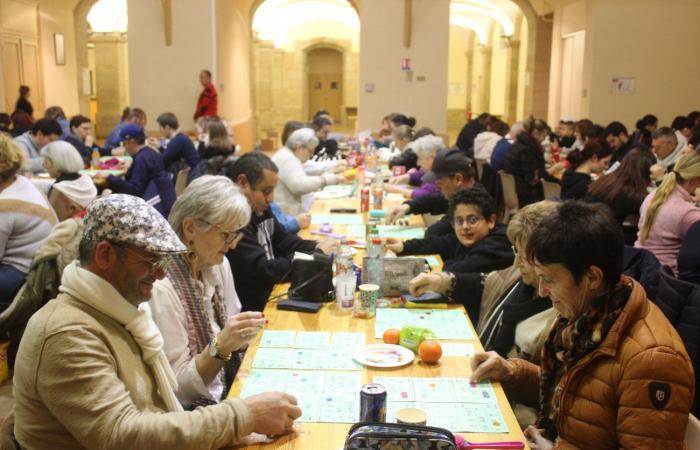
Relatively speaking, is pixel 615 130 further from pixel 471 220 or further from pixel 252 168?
pixel 252 168

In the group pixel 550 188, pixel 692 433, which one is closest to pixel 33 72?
pixel 550 188

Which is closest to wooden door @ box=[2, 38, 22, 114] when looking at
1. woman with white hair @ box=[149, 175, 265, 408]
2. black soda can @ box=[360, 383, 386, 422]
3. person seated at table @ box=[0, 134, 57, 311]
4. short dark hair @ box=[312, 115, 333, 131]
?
short dark hair @ box=[312, 115, 333, 131]

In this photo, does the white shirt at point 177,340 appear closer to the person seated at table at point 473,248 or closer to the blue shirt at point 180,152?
the person seated at table at point 473,248

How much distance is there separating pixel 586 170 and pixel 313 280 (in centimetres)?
495

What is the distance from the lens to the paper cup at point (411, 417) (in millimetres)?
1978

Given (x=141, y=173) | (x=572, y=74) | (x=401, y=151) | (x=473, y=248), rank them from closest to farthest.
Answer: (x=473, y=248), (x=141, y=173), (x=401, y=151), (x=572, y=74)

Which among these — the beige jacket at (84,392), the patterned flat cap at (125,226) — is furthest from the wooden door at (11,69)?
the beige jacket at (84,392)

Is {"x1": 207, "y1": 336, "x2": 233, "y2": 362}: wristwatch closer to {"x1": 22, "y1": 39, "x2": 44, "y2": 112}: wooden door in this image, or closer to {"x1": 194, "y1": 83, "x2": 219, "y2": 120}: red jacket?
{"x1": 194, "y1": 83, "x2": 219, "y2": 120}: red jacket

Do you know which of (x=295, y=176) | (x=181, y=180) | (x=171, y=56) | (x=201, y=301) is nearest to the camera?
(x=201, y=301)

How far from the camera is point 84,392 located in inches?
66.8

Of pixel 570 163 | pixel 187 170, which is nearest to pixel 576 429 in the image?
pixel 187 170

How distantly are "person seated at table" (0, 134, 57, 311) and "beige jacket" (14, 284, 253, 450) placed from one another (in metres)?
2.71

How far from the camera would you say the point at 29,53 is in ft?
47.6

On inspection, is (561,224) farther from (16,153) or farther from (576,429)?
(16,153)
